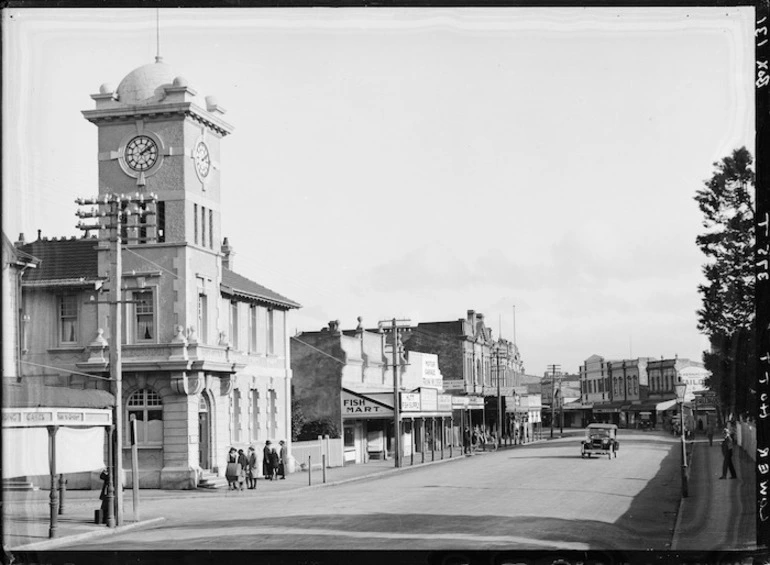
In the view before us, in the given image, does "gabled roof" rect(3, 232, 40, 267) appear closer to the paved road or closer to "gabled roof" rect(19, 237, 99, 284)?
"gabled roof" rect(19, 237, 99, 284)

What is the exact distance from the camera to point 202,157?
2022 centimetres

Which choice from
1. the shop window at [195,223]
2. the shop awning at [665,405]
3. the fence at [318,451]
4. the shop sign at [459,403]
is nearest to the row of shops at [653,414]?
the shop awning at [665,405]

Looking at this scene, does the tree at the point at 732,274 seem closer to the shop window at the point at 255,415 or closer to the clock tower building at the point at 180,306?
the clock tower building at the point at 180,306

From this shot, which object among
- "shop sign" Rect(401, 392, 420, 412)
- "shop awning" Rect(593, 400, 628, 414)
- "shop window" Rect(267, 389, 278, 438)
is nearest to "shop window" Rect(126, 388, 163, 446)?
A: "shop window" Rect(267, 389, 278, 438)

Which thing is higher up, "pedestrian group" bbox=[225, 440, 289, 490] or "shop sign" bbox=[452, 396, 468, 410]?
"shop sign" bbox=[452, 396, 468, 410]

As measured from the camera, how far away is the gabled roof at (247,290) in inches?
1422

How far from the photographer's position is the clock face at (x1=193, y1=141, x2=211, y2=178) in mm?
20016

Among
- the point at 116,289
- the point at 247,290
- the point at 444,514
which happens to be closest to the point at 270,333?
the point at 247,290

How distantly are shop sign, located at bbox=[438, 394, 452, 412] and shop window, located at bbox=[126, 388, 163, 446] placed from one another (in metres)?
28.6

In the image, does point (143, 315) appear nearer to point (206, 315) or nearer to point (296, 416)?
point (206, 315)

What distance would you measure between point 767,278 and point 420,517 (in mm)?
11295

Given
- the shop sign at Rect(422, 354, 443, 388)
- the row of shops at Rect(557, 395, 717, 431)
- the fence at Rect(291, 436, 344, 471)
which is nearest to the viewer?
the row of shops at Rect(557, 395, 717, 431)

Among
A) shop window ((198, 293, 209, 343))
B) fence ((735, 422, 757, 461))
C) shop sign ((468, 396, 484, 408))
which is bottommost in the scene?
fence ((735, 422, 757, 461))

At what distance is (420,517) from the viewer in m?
21.9
